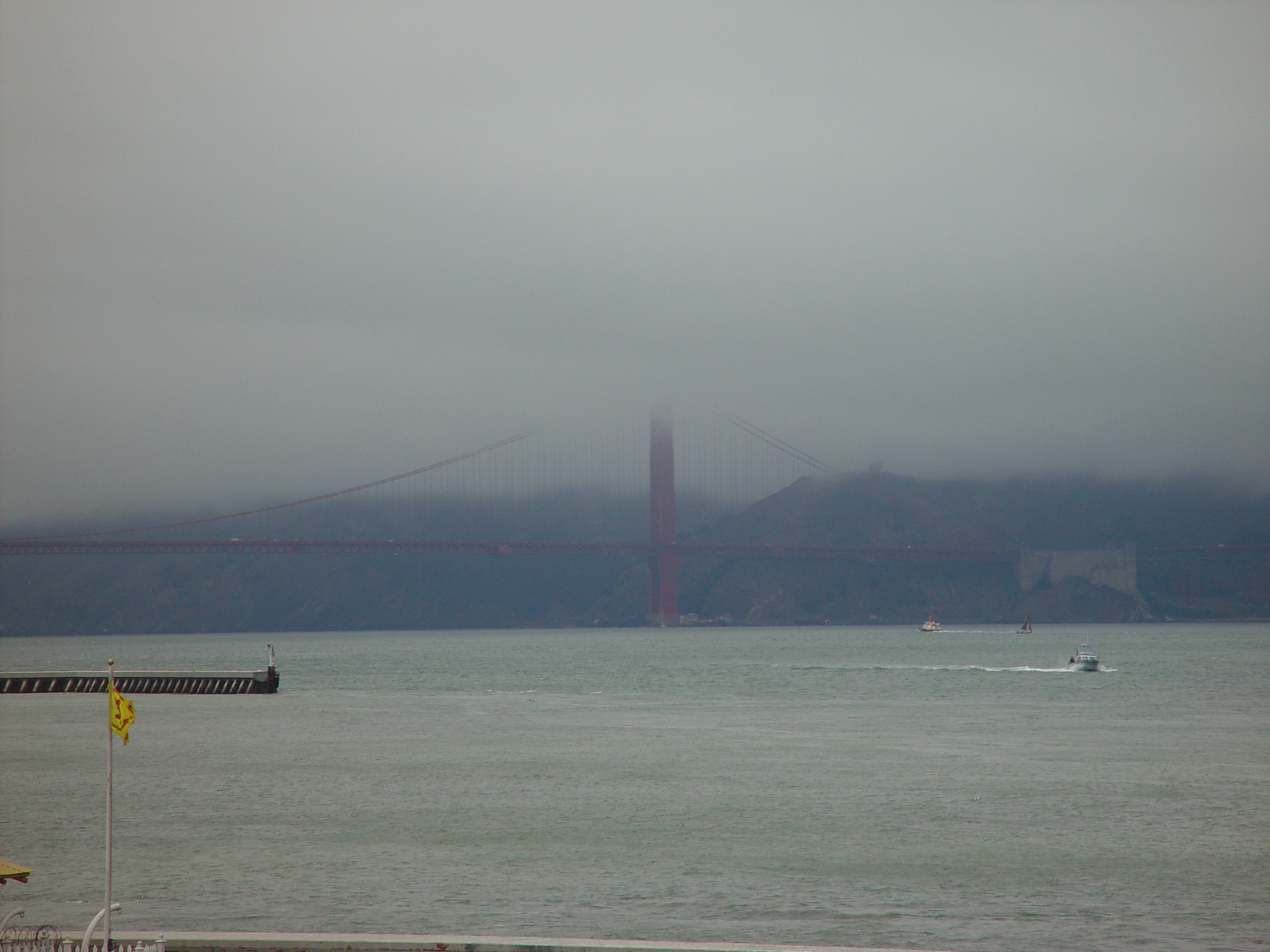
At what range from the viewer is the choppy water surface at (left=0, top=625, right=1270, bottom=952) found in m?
17.0

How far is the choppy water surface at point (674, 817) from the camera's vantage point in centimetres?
1702

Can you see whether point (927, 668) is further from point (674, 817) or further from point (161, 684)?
point (674, 817)

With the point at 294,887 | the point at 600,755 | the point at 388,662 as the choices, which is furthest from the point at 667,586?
the point at 294,887

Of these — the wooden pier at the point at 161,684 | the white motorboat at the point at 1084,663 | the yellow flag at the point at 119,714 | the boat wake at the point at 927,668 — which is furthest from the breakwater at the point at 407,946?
the white motorboat at the point at 1084,663

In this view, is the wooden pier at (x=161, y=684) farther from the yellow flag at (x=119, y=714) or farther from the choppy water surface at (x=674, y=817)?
the yellow flag at (x=119, y=714)

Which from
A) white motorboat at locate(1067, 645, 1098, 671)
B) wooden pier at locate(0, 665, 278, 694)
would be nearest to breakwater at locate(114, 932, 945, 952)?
wooden pier at locate(0, 665, 278, 694)

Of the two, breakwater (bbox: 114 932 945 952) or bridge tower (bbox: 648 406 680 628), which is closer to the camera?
breakwater (bbox: 114 932 945 952)

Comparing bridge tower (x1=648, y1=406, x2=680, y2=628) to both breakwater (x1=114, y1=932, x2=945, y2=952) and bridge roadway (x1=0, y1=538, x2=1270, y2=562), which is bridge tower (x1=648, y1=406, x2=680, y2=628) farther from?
breakwater (x1=114, y1=932, x2=945, y2=952)

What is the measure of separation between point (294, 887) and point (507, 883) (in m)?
2.91

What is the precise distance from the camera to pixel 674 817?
24.9 meters

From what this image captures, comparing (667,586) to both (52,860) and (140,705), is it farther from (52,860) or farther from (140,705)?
(52,860)

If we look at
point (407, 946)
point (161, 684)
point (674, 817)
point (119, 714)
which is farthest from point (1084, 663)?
point (119, 714)

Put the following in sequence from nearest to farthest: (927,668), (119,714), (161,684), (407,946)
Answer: (407,946), (119,714), (161,684), (927,668)

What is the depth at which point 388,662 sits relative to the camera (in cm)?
10025
